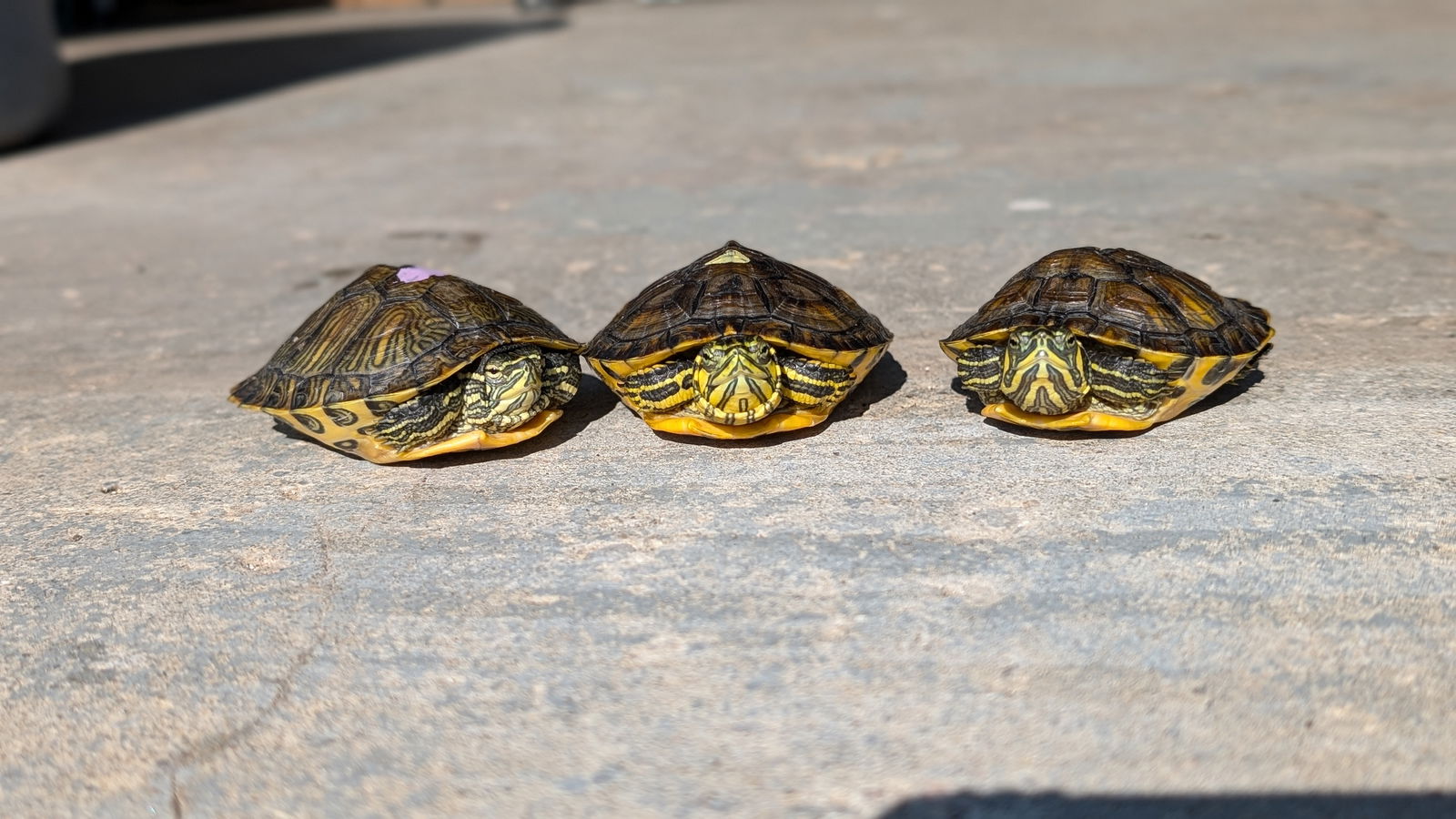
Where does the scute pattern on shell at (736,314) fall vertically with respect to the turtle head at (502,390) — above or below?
above

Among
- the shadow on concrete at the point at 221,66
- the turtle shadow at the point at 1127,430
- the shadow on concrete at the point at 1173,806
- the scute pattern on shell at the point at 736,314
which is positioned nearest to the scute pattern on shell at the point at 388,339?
the scute pattern on shell at the point at 736,314

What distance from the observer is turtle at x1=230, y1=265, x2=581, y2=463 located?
3.57m

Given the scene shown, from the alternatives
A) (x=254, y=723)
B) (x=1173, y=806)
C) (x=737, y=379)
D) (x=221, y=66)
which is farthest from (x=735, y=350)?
(x=221, y=66)

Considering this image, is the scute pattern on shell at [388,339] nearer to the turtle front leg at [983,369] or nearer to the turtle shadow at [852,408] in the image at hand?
the turtle shadow at [852,408]

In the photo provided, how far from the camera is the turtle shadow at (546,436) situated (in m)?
3.81

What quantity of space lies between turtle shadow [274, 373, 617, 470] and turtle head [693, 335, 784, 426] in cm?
58

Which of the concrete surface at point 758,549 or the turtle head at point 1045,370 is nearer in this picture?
the concrete surface at point 758,549

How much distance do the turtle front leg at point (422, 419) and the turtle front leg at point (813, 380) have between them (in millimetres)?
993

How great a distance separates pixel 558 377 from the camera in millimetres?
3814

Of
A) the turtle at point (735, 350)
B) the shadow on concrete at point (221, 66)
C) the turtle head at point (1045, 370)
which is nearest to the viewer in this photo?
the turtle head at point (1045, 370)

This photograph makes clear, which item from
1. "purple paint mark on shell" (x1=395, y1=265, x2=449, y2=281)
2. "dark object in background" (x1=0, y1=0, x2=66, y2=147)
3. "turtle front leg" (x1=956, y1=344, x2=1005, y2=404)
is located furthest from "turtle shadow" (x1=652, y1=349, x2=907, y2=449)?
"dark object in background" (x1=0, y1=0, x2=66, y2=147)

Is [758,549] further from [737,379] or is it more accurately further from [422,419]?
[422,419]

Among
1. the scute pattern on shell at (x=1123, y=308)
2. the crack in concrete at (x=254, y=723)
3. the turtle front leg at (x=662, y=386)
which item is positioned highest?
the scute pattern on shell at (x=1123, y=308)

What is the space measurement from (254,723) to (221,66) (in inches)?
487
